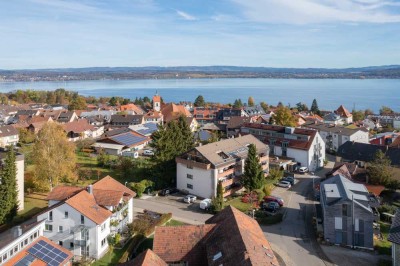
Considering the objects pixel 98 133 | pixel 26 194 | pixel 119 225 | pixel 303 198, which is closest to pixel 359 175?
pixel 303 198

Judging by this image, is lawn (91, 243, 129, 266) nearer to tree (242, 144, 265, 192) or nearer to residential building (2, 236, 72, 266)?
residential building (2, 236, 72, 266)

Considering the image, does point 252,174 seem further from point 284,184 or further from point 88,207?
point 88,207

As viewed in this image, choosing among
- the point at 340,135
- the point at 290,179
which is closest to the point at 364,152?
the point at 340,135

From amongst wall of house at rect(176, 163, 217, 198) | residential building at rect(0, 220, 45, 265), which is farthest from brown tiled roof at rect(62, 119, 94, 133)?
residential building at rect(0, 220, 45, 265)

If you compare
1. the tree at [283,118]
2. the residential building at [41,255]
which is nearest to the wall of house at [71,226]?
the residential building at [41,255]

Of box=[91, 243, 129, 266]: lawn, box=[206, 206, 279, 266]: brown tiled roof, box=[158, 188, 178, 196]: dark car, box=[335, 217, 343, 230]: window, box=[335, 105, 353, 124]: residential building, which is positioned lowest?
box=[91, 243, 129, 266]: lawn
